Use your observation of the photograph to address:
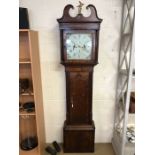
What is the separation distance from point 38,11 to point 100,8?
0.72 metres

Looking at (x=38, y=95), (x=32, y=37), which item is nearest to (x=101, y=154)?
(x=38, y=95)

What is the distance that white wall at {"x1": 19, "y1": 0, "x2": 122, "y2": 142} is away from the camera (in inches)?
80.3

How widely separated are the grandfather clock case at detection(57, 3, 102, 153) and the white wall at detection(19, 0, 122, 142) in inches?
8.7

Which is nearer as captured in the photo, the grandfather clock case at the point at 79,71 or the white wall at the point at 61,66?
the grandfather clock case at the point at 79,71

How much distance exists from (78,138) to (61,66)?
924 mm

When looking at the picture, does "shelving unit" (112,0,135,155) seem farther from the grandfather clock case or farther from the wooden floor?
the grandfather clock case

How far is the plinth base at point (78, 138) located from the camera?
7.06 feet

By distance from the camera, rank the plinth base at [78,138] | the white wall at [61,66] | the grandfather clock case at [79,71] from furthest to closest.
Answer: the plinth base at [78,138]
the white wall at [61,66]
the grandfather clock case at [79,71]

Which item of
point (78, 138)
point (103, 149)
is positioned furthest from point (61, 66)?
point (103, 149)

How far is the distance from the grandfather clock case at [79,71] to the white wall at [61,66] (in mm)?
221

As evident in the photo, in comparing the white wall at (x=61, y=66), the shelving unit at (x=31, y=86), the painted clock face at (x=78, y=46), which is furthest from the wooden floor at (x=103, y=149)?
the painted clock face at (x=78, y=46)

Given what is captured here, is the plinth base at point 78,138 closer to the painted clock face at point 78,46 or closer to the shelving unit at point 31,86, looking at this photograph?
the shelving unit at point 31,86
